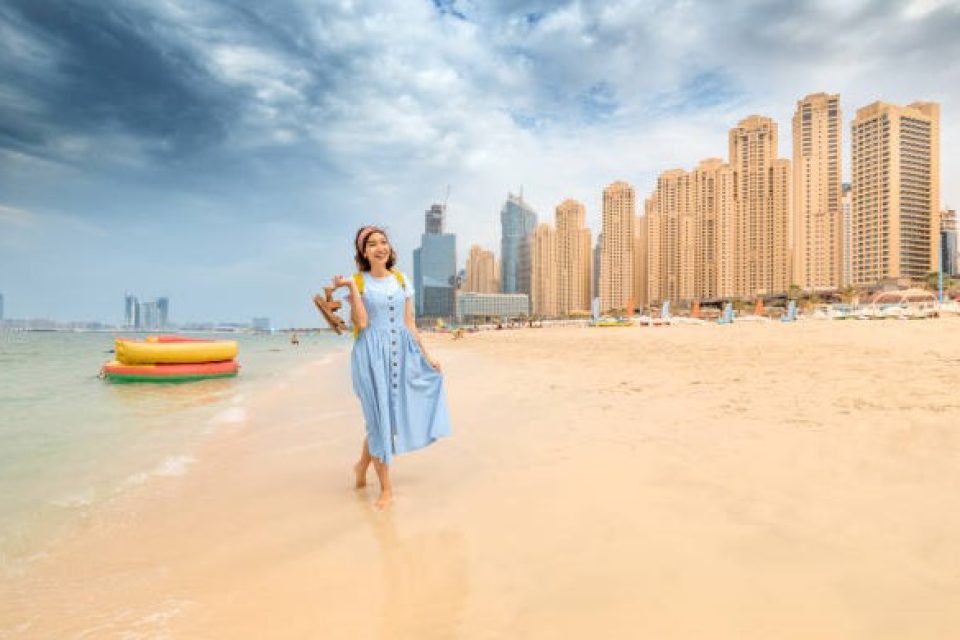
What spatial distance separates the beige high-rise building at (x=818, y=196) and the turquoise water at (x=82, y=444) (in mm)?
97719

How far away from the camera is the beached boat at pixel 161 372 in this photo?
14.1 m

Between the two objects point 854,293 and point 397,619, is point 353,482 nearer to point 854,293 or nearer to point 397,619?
point 397,619

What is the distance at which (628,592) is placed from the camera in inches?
84.4

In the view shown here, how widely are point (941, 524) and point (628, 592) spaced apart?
1765mm

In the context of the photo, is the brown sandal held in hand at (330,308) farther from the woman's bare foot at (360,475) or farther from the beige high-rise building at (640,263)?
the beige high-rise building at (640,263)

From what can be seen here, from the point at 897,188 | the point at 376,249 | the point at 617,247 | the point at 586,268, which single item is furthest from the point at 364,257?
the point at 586,268

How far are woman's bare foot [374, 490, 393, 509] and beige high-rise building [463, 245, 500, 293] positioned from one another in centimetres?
18864

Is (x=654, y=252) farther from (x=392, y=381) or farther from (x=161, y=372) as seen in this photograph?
(x=392, y=381)

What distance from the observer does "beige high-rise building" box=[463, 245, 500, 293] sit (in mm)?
193750

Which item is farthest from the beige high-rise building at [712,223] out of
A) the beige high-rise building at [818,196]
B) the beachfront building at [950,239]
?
the beachfront building at [950,239]

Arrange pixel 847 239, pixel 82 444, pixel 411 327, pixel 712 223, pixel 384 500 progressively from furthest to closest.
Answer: pixel 712 223
pixel 847 239
pixel 82 444
pixel 411 327
pixel 384 500

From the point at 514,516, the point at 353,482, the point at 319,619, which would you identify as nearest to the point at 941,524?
the point at 514,516

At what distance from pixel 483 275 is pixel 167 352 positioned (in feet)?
600

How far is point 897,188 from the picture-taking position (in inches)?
3061
